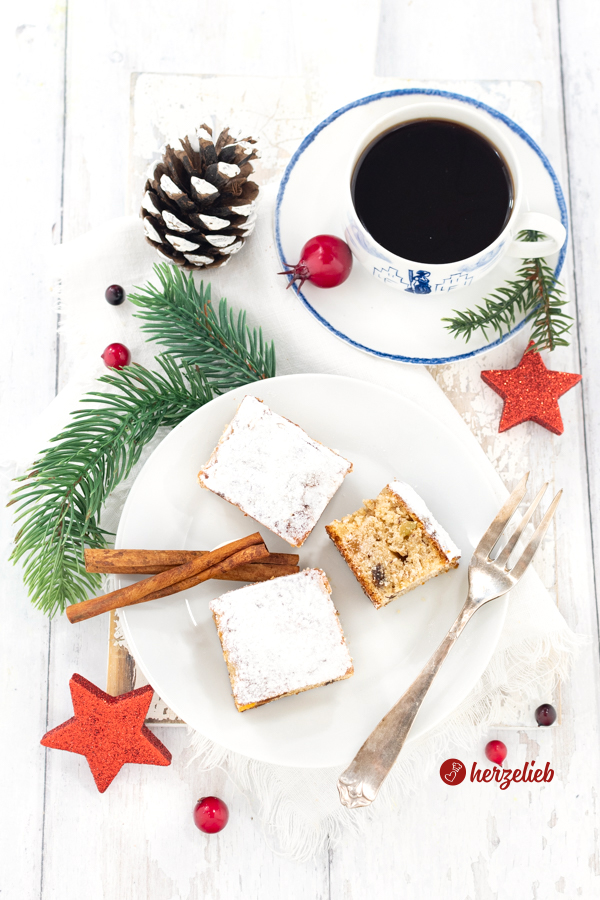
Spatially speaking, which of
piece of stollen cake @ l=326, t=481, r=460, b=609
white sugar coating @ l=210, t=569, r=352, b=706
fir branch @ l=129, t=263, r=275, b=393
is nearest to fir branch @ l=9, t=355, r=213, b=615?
fir branch @ l=129, t=263, r=275, b=393

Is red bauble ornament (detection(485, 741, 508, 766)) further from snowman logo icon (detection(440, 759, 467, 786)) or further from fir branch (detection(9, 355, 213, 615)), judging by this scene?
fir branch (detection(9, 355, 213, 615))

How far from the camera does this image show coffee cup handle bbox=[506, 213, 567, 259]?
156 cm

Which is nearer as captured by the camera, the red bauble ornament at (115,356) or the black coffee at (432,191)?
the black coffee at (432,191)

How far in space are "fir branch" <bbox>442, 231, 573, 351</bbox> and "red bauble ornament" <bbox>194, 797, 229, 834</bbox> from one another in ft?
4.79

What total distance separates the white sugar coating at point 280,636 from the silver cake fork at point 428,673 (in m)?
0.19

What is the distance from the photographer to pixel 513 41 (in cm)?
207

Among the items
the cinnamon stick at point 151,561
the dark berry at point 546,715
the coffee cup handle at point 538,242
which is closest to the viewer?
the coffee cup handle at point 538,242

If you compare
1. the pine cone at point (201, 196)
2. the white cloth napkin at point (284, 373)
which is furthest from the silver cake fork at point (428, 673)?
the pine cone at point (201, 196)

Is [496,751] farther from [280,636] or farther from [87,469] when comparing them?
[87,469]

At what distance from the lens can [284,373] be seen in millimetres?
1900

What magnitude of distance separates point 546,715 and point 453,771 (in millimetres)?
314

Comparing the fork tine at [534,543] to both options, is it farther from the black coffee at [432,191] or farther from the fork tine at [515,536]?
the black coffee at [432,191]

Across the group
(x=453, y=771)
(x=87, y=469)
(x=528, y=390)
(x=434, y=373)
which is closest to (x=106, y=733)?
(x=87, y=469)

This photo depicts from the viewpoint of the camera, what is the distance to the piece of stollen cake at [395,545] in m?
1.67
